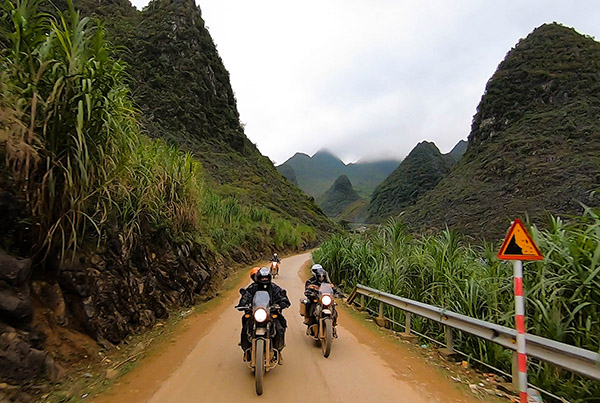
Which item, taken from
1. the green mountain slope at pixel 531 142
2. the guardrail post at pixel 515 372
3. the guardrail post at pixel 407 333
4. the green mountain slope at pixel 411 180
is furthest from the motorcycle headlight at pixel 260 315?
the green mountain slope at pixel 411 180

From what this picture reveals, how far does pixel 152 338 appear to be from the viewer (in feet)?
18.8

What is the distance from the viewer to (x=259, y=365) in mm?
3857

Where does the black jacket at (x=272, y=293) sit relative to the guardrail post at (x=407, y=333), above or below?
above

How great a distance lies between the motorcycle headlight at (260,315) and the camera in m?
4.09

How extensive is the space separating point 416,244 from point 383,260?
128 cm

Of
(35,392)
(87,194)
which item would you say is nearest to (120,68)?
(87,194)

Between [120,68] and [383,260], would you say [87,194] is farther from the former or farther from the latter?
[383,260]

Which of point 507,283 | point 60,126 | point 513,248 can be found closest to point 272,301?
point 513,248

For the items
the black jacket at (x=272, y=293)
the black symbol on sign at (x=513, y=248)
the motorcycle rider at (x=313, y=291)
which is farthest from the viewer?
the motorcycle rider at (x=313, y=291)

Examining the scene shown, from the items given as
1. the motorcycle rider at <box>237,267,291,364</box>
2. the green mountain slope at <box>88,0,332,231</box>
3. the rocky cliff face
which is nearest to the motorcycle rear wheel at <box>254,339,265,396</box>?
the motorcycle rider at <box>237,267,291,364</box>

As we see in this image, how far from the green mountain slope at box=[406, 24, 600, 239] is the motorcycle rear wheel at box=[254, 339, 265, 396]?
30.4 m

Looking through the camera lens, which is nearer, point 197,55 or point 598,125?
point 598,125

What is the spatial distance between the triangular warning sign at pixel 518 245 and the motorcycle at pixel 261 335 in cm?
264

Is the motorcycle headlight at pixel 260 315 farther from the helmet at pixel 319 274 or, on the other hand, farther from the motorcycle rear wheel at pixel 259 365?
the helmet at pixel 319 274
